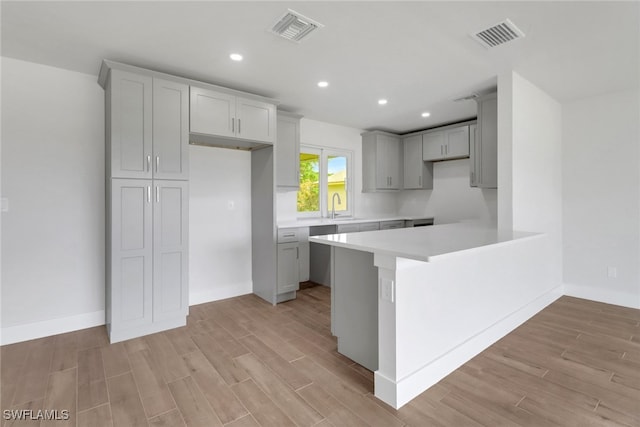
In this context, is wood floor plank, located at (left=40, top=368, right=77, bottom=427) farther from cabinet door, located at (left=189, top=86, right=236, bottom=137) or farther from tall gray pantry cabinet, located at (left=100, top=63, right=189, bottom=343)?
cabinet door, located at (left=189, top=86, right=236, bottom=137)

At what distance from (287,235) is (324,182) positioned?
160 cm

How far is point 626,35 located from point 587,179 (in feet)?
6.80

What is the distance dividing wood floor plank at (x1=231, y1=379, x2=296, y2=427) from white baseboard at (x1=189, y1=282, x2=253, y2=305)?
190 cm

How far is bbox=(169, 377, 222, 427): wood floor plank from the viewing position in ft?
5.69

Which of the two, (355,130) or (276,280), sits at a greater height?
→ (355,130)

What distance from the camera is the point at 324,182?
5.20 metres

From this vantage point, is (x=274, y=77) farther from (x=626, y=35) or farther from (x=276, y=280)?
(x=626, y=35)

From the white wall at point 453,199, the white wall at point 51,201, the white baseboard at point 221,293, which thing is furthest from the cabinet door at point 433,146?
the white wall at point 51,201

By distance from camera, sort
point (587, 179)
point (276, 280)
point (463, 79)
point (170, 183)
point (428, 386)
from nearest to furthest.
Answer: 1. point (428, 386)
2. point (170, 183)
3. point (463, 79)
4. point (276, 280)
5. point (587, 179)

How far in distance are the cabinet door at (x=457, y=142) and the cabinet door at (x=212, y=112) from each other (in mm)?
3478

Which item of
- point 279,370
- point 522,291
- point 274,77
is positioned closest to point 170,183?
point 274,77

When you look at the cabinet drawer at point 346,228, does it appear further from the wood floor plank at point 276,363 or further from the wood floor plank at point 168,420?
the wood floor plank at point 168,420

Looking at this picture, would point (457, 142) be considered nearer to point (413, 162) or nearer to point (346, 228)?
point (413, 162)

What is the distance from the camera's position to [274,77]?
322 centimetres
